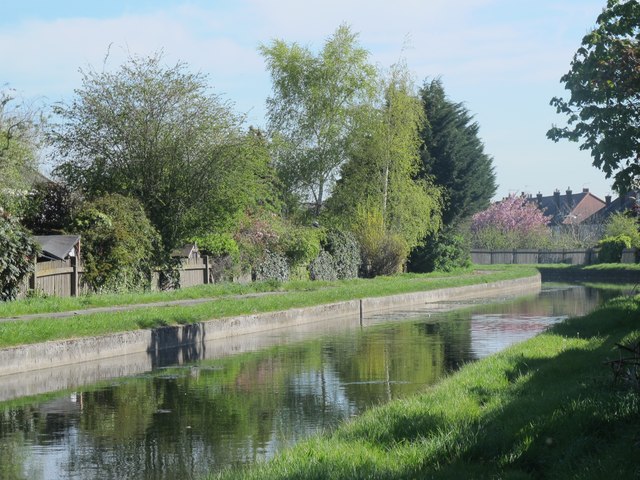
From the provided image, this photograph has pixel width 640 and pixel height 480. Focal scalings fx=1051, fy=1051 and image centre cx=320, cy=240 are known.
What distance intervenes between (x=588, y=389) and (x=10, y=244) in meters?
19.2

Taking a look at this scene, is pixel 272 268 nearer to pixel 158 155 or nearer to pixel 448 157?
pixel 158 155

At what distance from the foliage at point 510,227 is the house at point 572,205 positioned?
19.0 meters

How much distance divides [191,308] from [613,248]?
195ft

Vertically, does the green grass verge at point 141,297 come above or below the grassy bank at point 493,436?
above

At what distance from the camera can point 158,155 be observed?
129 feet

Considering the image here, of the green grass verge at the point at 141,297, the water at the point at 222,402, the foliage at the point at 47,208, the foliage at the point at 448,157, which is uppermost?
the foliage at the point at 448,157

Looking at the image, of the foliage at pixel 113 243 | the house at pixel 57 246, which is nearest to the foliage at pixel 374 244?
the foliage at pixel 113 243

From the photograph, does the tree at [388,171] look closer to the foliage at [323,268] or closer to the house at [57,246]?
the foliage at [323,268]

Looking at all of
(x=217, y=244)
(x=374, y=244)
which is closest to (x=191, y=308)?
(x=217, y=244)

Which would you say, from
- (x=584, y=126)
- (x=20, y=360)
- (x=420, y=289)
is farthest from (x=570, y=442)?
(x=420, y=289)

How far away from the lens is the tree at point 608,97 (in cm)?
1791

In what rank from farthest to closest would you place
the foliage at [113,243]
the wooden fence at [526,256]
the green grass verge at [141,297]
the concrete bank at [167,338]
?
the wooden fence at [526,256], the foliage at [113,243], the green grass verge at [141,297], the concrete bank at [167,338]

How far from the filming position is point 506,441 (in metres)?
10.4

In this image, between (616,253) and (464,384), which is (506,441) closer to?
(464,384)
